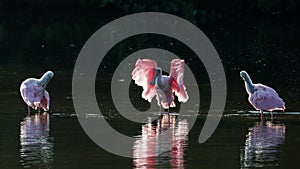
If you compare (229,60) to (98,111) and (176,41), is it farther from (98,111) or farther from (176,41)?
(98,111)

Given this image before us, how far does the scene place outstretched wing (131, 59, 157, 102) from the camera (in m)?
17.8

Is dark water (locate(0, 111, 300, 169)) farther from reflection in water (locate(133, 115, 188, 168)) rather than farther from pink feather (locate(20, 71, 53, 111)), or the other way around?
pink feather (locate(20, 71, 53, 111))

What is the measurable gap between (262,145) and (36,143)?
3397 millimetres

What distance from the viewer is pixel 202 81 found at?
71.4 feet

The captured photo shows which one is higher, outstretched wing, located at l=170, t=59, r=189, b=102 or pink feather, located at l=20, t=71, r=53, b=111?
outstretched wing, located at l=170, t=59, r=189, b=102

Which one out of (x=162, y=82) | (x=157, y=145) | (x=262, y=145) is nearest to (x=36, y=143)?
(x=157, y=145)

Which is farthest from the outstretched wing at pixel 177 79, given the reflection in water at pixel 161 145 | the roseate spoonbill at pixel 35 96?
the roseate spoonbill at pixel 35 96

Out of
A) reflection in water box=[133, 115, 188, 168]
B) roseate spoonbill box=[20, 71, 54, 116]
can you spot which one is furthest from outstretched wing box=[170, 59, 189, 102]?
roseate spoonbill box=[20, 71, 54, 116]

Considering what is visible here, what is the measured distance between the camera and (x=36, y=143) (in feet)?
44.9

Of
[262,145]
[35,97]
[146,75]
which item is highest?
[146,75]

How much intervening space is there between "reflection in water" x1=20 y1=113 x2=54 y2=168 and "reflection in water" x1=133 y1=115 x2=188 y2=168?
1.25 meters

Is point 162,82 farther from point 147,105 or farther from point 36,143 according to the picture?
point 36,143

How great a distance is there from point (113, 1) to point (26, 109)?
3078 cm

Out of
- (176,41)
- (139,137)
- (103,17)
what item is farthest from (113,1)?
(139,137)
